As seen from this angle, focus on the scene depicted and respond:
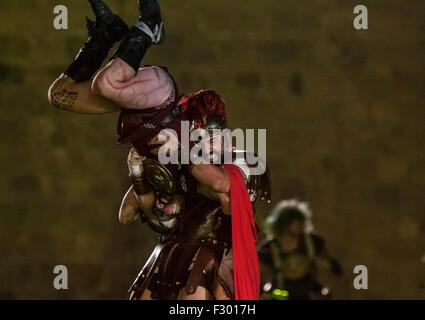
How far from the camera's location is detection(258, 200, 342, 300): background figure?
466 centimetres

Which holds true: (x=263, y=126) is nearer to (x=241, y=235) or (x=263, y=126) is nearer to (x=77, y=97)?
(x=241, y=235)

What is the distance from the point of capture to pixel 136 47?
9.01 feet

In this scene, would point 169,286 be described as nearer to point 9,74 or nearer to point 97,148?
point 97,148

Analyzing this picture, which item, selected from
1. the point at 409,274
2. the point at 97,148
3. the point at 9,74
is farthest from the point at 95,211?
the point at 409,274

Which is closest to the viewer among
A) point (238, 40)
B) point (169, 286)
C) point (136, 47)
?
point (136, 47)

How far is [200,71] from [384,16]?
1.20 meters

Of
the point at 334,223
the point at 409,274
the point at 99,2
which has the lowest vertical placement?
the point at 409,274

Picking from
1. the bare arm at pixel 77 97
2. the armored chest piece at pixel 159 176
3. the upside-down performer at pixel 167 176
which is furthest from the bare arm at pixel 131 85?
the armored chest piece at pixel 159 176

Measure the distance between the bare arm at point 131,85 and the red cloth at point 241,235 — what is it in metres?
0.37

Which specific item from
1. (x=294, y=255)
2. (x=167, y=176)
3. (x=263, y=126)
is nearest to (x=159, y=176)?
(x=167, y=176)

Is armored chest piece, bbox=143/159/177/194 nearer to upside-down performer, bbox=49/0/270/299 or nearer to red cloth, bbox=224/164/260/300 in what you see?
upside-down performer, bbox=49/0/270/299

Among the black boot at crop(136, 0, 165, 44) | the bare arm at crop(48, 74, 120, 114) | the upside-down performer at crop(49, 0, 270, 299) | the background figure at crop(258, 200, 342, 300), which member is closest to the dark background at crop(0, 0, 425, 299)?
the background figure at crop(258, 200, 342, 300)

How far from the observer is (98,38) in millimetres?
2836

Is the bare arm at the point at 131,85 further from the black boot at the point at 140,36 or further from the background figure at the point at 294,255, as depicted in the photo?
the background figure at the point at 294,255
